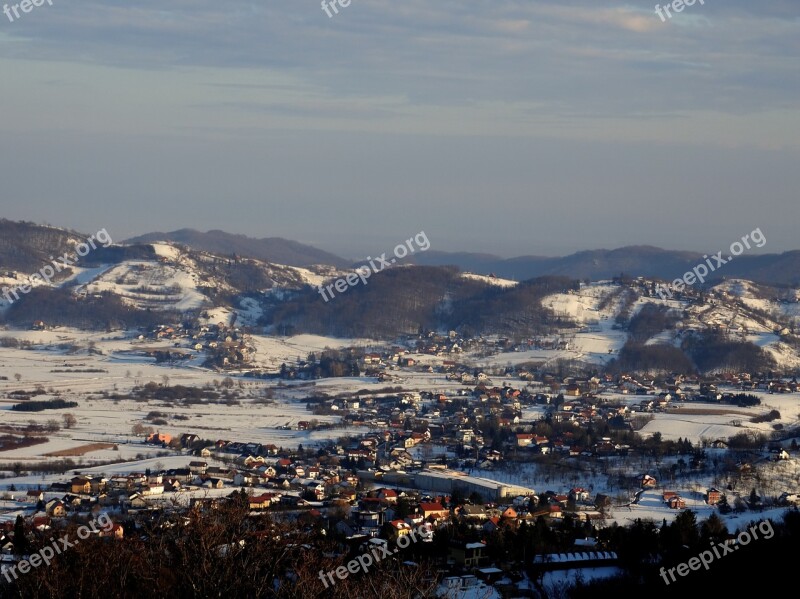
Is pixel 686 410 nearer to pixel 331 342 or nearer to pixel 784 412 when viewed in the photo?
pixel 784 412

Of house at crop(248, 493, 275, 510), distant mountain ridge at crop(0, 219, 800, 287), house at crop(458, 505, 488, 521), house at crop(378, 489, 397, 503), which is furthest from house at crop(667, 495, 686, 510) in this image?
distant mountain ridge at crop(0, 219, 800, 287)

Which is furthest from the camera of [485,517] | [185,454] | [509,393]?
[509,393]

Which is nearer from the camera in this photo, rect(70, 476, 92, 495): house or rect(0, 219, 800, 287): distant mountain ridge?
rect(70, 476, 92, 495): house

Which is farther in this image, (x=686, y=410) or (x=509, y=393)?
(x=509, y=393)

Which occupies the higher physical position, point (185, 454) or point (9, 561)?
point (9, 561)

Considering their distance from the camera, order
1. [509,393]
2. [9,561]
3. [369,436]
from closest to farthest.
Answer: [9,561] → [369,436] → [509,393]

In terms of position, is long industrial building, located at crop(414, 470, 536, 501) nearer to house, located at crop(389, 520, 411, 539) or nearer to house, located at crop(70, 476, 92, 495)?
house, located at crop(389, 520, 411, 539)

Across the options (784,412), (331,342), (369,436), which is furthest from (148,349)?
(784,412)

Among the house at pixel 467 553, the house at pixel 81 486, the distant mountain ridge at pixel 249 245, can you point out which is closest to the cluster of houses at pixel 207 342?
the house at pixel 81 486
